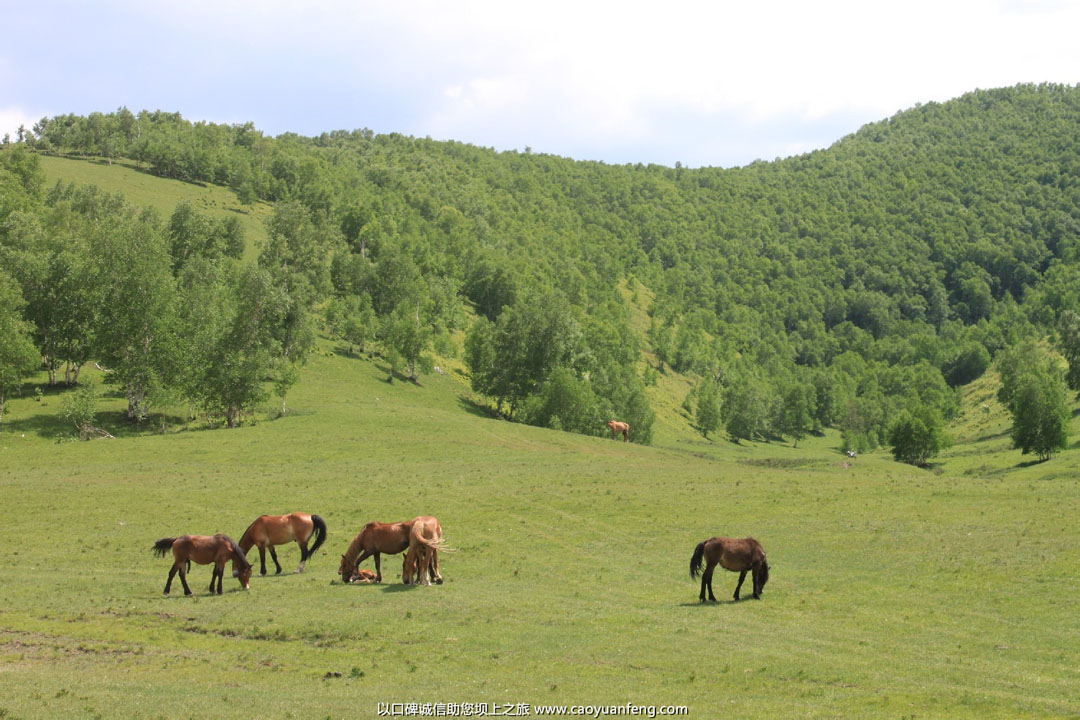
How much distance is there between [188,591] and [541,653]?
43.0 feet

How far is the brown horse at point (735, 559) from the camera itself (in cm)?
2606

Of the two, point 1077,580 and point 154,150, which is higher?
point 154,150

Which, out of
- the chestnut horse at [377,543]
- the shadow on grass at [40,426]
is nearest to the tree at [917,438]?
the chestnut horse at [377,543]

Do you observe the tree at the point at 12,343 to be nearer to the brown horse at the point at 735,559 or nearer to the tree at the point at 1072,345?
the brown horse at the point at 735,559

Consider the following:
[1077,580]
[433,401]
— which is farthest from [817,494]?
[433,401]

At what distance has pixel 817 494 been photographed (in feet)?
155

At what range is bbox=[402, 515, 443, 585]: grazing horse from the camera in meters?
27.8

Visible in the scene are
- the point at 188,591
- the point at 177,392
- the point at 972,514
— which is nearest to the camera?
the point at 188,591

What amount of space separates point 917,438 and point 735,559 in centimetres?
9362

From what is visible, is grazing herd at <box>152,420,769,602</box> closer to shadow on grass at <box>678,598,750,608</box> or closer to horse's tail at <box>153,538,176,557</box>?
horse's tail at <box>153,538,176,557</box>

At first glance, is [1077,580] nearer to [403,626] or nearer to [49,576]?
[403,626]

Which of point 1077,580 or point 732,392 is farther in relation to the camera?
point 732,392

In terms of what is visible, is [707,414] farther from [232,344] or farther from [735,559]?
[735,559]

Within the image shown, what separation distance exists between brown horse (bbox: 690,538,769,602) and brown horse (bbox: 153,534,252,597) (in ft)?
48.7
